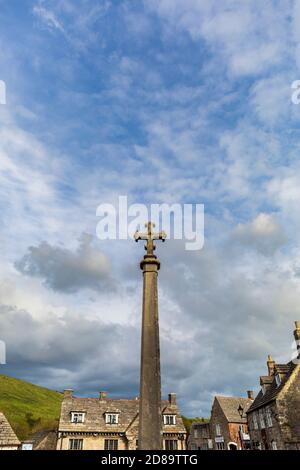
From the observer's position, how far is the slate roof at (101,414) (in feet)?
132

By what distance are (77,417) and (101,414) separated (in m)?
3.10

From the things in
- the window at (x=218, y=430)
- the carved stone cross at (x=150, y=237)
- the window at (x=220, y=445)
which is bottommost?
the window at (x=220, y=445)

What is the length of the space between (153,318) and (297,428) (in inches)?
1019

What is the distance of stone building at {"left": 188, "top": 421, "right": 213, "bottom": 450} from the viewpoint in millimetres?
54581

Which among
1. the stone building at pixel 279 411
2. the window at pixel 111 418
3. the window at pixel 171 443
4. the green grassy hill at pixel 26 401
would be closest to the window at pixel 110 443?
the window at pixel 111 418

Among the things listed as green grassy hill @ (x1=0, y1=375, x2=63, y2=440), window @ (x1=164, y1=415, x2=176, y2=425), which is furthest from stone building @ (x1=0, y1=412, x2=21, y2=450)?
green grassy hill @ (x1=0, y1=375, x2=63, y2=440)

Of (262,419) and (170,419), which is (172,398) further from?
(262,419)

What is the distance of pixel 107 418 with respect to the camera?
42219mm

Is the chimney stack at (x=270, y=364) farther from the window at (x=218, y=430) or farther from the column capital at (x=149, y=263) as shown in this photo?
the column capital at (x=149, y=263)

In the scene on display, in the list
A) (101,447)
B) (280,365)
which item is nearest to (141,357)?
(280,365)

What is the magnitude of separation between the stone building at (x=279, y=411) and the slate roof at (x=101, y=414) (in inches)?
406

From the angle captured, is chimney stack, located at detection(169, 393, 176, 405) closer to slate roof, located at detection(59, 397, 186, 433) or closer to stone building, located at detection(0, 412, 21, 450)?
slate roof, located at detection(59, 397, 186, 433)
